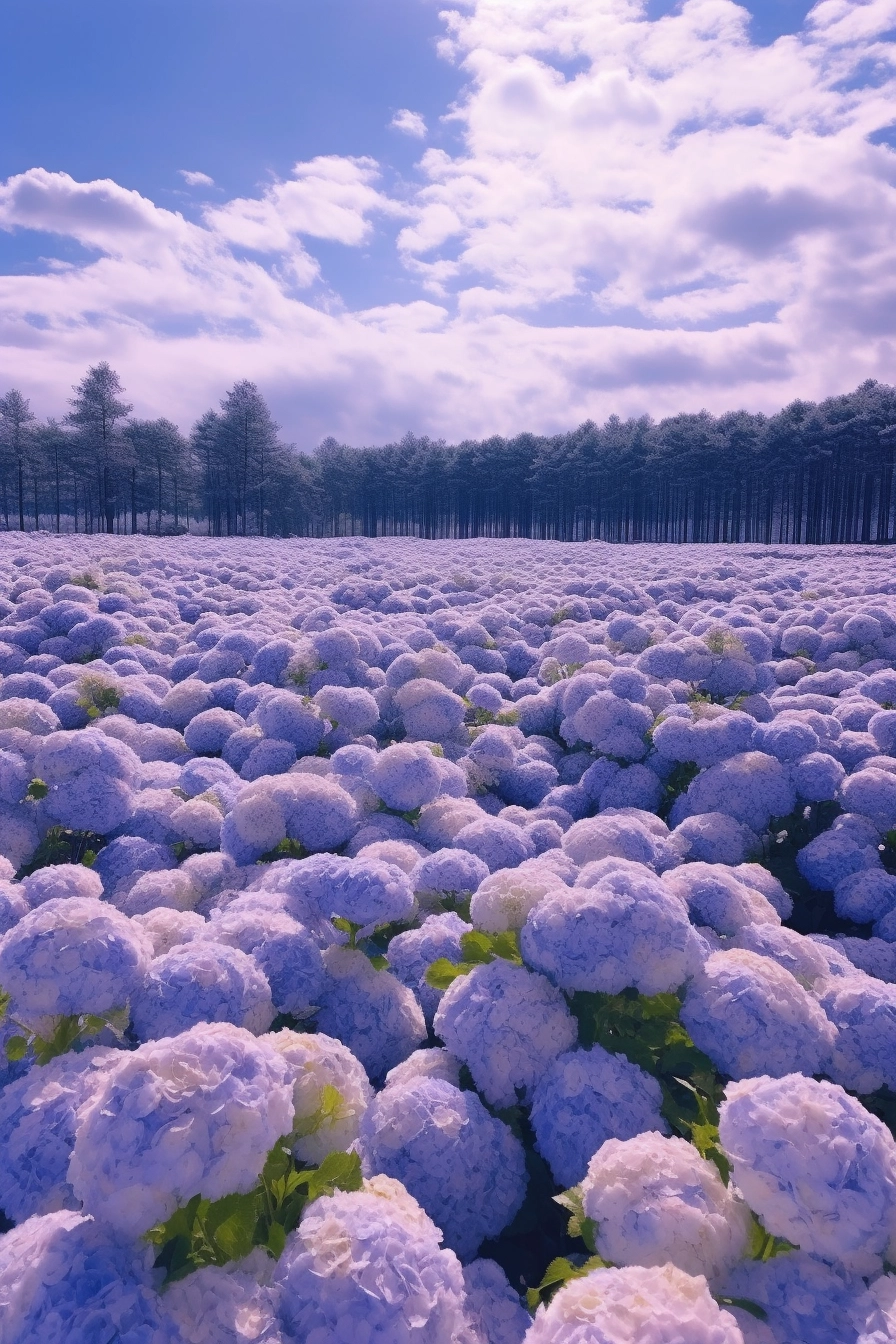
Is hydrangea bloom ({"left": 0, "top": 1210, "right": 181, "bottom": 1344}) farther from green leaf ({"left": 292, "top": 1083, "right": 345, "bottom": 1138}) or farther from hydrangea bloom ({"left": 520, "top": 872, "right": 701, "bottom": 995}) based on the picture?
hydrangea bloom ({"left": 520, "top": 872, "right": 701, "bottom": 995})

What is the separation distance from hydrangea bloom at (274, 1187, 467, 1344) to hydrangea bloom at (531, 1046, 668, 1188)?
746 mm

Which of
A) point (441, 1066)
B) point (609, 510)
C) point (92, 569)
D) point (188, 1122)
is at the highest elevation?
point (609, 510)

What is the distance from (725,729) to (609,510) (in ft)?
277

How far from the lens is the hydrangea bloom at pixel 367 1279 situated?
66.5 inches

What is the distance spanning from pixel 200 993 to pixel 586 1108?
4.65 ft

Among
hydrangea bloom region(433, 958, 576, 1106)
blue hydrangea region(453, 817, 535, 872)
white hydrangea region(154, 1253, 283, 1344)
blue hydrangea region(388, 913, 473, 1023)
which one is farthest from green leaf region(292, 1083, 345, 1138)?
blue hydrangea region(453, 817, 535, 872)

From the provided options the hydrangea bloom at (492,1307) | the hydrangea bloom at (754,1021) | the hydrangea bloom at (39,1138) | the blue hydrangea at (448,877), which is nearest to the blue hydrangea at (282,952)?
the hydrangea bloom at (39,1138)

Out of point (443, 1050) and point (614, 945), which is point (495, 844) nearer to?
point (443, 1050)

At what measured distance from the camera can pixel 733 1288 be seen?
1866mm

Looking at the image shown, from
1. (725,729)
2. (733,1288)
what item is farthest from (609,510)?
(733,1288)

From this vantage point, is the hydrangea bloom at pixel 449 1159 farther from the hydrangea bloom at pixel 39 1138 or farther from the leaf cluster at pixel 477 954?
the hydrangea bloom at pixel 39 1138

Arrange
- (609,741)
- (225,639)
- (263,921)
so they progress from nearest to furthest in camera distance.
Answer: (263,921) → (609,741) → (225,639)

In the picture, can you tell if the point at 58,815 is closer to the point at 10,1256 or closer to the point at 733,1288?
the point at 10,1256

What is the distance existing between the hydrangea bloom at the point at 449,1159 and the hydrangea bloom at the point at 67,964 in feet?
3.20
